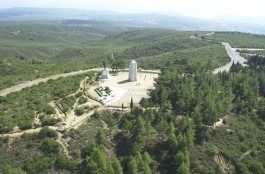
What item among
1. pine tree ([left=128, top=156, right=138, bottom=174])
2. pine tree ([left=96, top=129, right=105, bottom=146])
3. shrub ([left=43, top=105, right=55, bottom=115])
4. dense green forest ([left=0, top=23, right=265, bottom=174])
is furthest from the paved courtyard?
pine tree ([left=128, top=156, right=138, bottom=174])

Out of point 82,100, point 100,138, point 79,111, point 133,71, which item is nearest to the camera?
point 100,138

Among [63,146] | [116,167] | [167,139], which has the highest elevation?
[63,146]

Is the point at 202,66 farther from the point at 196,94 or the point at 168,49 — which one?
the point at 168,49

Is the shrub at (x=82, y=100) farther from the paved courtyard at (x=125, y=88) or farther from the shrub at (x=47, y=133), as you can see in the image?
the shrub at (x=47, y=133)

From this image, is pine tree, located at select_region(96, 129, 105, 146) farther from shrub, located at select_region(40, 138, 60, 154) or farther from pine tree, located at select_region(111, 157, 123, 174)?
shrub, located at select_region(40, 138, 60, 154)

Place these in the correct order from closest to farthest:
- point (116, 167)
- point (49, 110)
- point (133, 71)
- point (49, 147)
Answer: point (116, 167), point (49, 147), point (49, 110), point (133, 71)

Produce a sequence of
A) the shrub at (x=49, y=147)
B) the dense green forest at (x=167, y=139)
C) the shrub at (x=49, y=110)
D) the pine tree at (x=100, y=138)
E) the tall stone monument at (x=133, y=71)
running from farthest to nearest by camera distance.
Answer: the tall stone monument at (x=133, y=71) < the shrub at (x=49, y=110) < the pine tree at (x=100, y=138) < the shrub at (x=49, y=147) < the dense green forest at (x=167, y=139)

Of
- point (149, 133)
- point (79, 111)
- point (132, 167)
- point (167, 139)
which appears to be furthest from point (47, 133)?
point (167, 139)

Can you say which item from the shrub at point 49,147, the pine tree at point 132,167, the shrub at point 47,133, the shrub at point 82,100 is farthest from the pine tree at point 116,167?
the shrub at point 82,100

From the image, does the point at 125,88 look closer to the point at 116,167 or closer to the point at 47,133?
the point at 47,133
